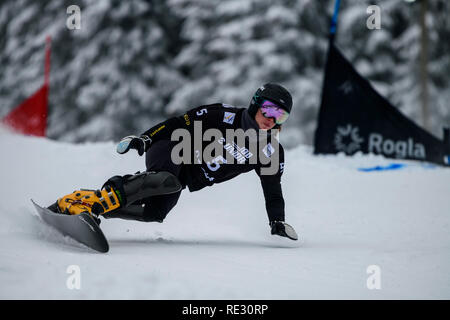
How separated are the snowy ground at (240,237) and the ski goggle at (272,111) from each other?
907mm

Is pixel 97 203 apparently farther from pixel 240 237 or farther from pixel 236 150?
pixel 240 237

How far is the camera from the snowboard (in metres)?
3.27

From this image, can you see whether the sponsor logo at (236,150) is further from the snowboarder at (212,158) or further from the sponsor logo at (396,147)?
the sponsor logo at (396,147)

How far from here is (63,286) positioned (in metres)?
2.43

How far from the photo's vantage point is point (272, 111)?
3.91 metres

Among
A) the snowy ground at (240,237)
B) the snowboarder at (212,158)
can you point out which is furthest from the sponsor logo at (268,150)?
the snowy ground at (240,237)

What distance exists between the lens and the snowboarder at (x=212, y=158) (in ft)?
12.6

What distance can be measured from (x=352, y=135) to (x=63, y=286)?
238 inches

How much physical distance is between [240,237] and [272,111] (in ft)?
3.99

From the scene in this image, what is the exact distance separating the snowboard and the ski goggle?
1373mm

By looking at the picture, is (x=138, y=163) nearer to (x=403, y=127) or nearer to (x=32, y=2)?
(x=403, y=127)

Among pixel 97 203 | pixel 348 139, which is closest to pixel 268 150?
pixel 97 203

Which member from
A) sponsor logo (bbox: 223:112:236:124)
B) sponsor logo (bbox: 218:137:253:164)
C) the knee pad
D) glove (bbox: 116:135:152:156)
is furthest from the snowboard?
sponsor logo (bbox: 223:112:236:124)
